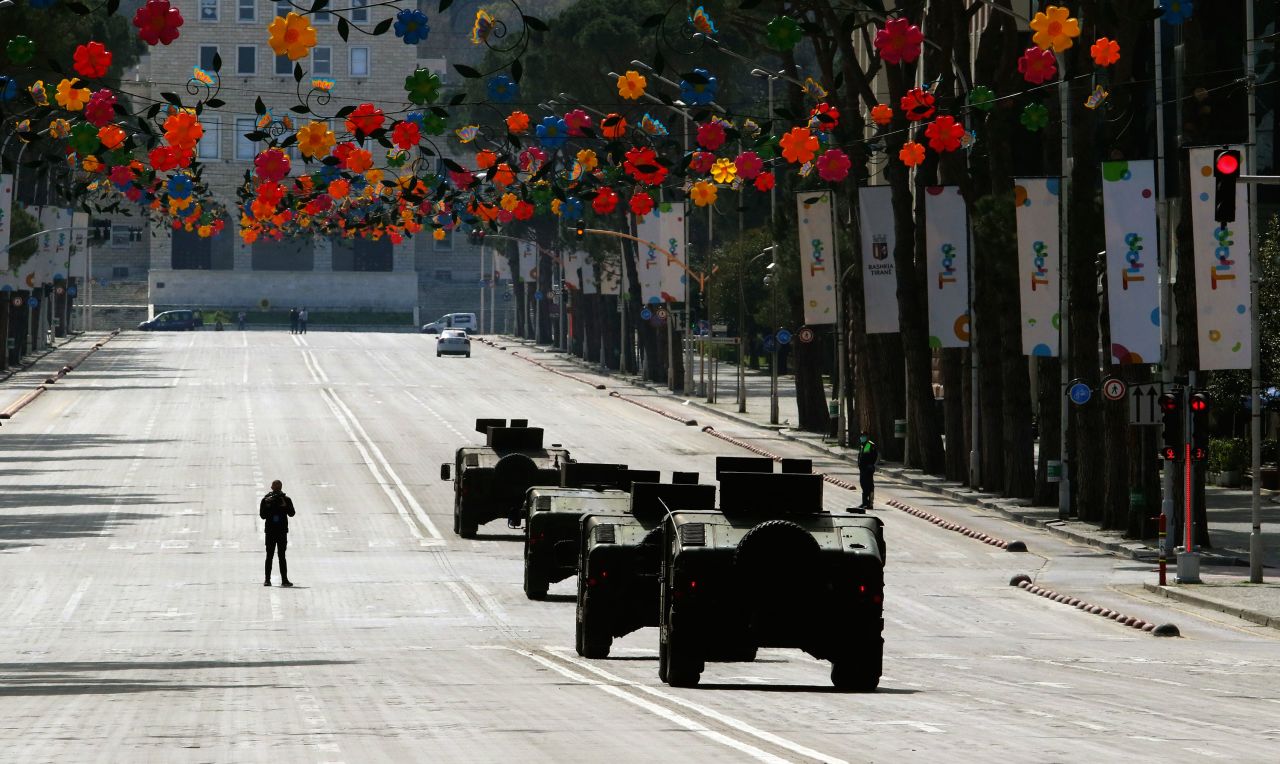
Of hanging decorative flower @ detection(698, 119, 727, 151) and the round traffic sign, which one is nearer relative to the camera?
hanging decorative flower @ detection(698, 119, 727, 151)

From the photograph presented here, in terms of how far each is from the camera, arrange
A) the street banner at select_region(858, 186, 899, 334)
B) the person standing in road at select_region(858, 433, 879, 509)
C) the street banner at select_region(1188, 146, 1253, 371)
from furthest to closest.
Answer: the street banner at select_region(858, 186, 899, 334), the person standing in road at select_region(858, 433, 879, 509), the street banner at select_region(1188, 146, 1253, 371)

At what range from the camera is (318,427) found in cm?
6969

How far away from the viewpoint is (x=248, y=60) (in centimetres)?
17238

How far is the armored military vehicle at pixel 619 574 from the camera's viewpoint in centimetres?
2288

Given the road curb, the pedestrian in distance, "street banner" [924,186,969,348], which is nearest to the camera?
the road curb

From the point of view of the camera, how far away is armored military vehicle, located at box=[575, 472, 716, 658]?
2288 centimetres

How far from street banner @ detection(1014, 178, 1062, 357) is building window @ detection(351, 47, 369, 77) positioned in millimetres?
134322

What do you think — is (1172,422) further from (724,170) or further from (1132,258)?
(724,170)

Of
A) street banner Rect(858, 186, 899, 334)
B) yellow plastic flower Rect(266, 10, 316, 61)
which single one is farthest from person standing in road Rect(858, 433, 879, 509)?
yellow plastic flower Rect(266, 10, 316, 61)

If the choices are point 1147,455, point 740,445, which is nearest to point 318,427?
point 740,445

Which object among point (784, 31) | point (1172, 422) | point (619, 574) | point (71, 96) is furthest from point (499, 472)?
point (784, 31)

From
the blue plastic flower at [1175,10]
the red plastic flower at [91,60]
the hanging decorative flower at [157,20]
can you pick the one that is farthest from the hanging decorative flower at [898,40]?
A: the hanging decorative flower at [157,20]

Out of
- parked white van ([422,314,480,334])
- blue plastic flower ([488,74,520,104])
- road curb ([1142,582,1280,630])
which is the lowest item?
road curb ([1142,582,1280,630])

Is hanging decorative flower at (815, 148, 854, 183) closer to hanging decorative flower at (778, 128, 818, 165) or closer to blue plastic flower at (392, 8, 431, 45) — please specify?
hanging decorative flower at (778, 128, 818, 165)
